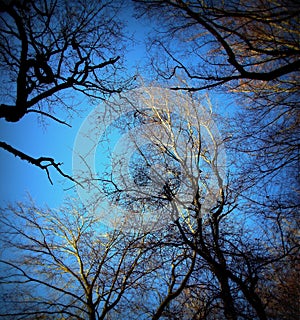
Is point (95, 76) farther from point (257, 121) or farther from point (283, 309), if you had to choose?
point (283, 309)

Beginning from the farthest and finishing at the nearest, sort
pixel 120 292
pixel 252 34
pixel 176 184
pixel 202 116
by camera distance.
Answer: pixel 120 292 → pixel 202 116 → pixel 176 184 → pixel 252 34

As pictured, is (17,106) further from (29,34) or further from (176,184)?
(176,184)

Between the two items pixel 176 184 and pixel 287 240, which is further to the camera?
pixel 176 184

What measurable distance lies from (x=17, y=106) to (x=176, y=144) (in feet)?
12.5

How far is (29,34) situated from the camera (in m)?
3.17

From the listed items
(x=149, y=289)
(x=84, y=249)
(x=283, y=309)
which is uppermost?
(x=84, y=249)

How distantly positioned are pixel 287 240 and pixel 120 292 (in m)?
5.05

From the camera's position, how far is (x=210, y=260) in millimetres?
4473

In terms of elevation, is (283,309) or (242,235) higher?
(242,235)

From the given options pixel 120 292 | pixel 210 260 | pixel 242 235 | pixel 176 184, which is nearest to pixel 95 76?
pixel 176 184

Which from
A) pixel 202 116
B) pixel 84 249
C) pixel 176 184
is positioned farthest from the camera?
pixel 84 249

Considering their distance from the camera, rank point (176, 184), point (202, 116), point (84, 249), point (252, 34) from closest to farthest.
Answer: point (252, 34) < point (176, 184) < point (202, 116) < point (84, 249)

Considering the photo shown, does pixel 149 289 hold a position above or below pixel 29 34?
below

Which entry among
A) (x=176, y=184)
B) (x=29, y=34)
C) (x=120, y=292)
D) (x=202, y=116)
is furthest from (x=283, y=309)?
(x=29, y=34)
